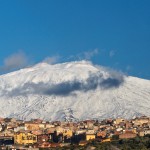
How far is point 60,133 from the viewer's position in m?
129

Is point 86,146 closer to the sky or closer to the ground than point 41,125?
closer to the ground

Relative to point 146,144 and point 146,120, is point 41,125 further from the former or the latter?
point 146,144

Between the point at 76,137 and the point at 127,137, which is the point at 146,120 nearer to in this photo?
the point at 76,137

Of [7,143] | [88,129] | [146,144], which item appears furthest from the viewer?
[88,129]

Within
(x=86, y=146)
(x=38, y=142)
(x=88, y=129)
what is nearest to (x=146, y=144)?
(x=86, y=146)

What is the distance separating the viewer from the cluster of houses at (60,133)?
385 ft

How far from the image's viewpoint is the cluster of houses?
117500 mm

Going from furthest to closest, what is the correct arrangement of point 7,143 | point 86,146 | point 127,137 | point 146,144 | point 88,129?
point 88,129, point 7,143, point 127,137, point 86,146, point 146,144

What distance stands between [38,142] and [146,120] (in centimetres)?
3694

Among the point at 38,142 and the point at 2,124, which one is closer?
the point at 38,142

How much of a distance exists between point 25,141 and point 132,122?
30.5 meters

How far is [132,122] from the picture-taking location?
14925 cm

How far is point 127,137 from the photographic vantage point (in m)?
114

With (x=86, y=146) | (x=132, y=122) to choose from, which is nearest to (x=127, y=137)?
(x=86, y=146)
